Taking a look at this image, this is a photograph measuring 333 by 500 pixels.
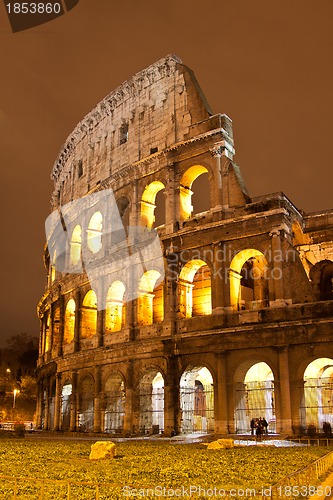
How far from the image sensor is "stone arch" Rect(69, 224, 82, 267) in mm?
32062

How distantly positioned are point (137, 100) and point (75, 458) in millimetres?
20375

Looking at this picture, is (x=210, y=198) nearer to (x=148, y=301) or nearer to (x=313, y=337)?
(x=148, y=301)

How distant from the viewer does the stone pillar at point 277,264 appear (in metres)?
21.3

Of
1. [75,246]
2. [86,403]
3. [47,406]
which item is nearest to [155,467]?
[86,403]

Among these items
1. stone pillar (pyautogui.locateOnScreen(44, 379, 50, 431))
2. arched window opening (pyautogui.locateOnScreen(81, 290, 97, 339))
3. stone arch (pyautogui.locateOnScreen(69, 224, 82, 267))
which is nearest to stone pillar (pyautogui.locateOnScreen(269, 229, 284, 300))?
arched window opening (pyautogui.locateOnScreen(81, 290, 97, 339))

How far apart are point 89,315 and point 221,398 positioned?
1036cm

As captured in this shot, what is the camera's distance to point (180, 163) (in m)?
25.8

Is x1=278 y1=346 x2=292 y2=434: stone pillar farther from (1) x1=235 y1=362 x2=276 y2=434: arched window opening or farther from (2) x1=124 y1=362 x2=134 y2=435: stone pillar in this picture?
(2) x1=124 y1=362 x2=134 y2=435: stone pillar

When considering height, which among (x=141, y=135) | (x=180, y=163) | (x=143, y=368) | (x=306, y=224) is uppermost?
(x=141, y=135)

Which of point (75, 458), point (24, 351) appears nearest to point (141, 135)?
point (75, 458)

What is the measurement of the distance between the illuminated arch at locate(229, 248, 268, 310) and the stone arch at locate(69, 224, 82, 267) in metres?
10.3

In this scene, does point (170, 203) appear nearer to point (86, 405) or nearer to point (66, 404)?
point (86, 405)

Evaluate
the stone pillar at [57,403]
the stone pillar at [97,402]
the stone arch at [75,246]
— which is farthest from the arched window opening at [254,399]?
the stone arch at [75,246]

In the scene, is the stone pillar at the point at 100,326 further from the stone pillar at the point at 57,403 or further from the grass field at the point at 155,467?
the grass field at the point at 155,467
